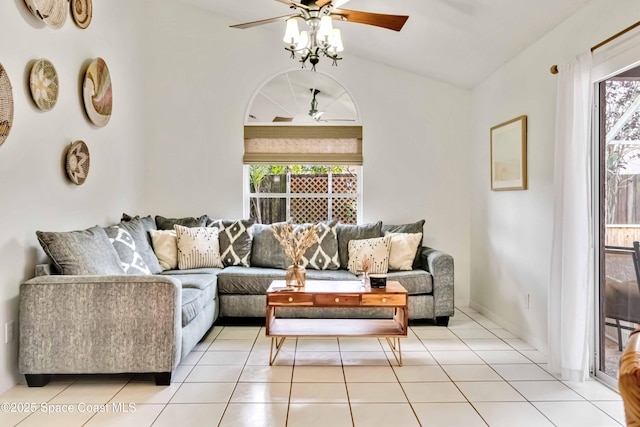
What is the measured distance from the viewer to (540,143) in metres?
3.44

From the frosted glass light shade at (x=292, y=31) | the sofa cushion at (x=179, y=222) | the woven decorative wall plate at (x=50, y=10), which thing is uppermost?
the woven decorative wall plate at (x=50, y=10)

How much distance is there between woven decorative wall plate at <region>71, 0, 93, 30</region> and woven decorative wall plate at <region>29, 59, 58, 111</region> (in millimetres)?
545

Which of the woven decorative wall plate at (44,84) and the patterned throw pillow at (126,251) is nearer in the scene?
the woven decorative wall plate at (44,84)

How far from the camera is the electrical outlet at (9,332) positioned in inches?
104

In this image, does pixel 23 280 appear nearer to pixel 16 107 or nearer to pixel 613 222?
pixel 16 107

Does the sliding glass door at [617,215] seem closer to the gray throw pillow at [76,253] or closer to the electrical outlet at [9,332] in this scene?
the gray throw pillow at [76,253]

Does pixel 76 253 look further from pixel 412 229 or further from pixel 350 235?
pixel 412 229

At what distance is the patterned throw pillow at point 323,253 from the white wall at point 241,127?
74 cm

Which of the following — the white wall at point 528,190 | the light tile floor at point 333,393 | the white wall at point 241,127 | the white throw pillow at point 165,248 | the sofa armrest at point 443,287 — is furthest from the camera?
the white wall at point 241,127

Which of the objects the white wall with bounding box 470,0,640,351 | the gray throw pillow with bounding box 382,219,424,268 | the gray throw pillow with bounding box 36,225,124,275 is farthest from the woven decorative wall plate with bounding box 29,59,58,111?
the white wall with bounding box 470,0,640,351

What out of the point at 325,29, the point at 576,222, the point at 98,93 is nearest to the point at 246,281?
the point at 98,93

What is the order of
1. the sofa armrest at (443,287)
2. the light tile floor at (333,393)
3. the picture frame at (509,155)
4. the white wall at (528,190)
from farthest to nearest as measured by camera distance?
the sofa armrest at (443,287) < the picture frame at (509,155) < the white wall at (528,190) < the light tile floor at (333,393)

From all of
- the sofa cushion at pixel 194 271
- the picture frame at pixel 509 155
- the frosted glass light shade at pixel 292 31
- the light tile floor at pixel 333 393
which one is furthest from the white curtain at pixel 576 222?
the sofa cushion at pixel 194 271

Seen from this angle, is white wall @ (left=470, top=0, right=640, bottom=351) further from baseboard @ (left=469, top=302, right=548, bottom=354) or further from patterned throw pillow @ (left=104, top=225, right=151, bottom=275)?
patterned throw pillow @ (left=104, top=225, right=151, bottom=275)
